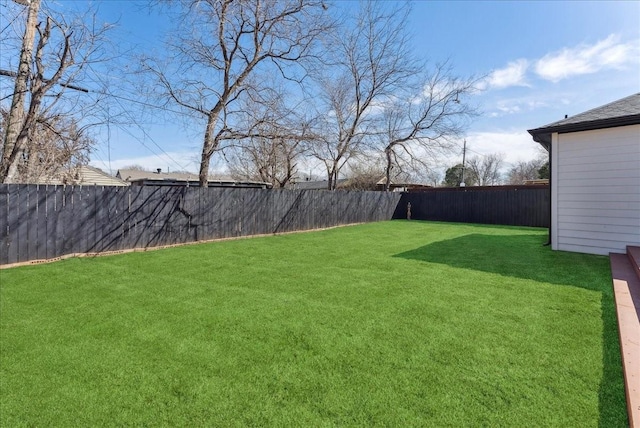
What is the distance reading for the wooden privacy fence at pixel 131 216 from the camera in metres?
5.21

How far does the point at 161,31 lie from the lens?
832cm

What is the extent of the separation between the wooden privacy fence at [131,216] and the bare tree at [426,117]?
26.5 feet

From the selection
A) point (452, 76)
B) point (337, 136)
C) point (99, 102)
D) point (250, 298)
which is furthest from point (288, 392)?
point (452, 76)

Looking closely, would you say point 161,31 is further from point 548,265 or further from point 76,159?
point 548,265

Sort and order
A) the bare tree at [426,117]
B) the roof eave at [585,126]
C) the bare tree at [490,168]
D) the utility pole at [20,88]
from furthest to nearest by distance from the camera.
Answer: the bare tree at [490,168]
the bare tree at [426,117]
the utility pole at [20,88]
the roof eave at [585,126]

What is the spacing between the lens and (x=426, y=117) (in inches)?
658

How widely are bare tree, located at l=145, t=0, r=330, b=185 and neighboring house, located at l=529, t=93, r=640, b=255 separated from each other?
695cm

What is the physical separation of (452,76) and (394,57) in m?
3.32

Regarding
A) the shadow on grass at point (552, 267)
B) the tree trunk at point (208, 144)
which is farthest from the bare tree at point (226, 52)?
the shadow on grass at point (552, 267)

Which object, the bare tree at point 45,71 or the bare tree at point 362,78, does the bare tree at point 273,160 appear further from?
the bare tree at point 45,71

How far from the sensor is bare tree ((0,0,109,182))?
557 centimetres

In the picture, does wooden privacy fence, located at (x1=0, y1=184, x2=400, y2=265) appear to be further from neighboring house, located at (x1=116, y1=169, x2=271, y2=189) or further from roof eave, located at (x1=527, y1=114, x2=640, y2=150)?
neighboring house, located at (x1=116, y1=169, x2=271, y2=189)

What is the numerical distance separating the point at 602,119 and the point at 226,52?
880 centimetres

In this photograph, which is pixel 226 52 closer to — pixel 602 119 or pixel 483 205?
pixel 602 119
